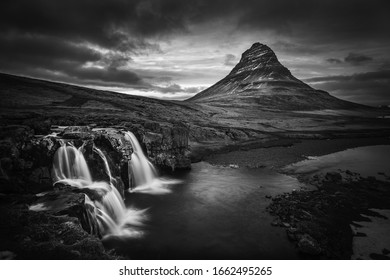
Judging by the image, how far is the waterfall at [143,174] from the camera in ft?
101

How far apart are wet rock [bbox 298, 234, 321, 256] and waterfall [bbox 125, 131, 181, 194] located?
16.2 m

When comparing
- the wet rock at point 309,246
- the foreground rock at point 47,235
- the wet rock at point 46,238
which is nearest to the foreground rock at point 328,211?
the wet rock at point 309,246

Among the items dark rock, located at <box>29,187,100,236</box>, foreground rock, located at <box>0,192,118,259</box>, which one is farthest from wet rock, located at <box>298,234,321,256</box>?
dark rock, located at <box>29,187,100,236</box>

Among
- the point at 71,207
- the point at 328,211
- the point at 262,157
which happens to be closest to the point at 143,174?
the point at 71,207

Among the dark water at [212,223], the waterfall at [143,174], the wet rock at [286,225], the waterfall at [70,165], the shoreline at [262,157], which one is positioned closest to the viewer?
the dark water at [212,223]

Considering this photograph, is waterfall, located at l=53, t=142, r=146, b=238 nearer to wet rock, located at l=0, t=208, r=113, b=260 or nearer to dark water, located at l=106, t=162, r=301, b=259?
dark water, located at l=106, t=162, r=301, b=259

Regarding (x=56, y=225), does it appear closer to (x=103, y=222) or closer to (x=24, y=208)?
(x=24, y=208)

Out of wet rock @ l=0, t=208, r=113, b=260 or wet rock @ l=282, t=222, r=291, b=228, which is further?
wet rock @ l=282, t=222, r=291, b=228

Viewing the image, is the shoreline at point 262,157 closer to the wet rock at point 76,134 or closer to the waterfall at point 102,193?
the wet rock at point 76,134

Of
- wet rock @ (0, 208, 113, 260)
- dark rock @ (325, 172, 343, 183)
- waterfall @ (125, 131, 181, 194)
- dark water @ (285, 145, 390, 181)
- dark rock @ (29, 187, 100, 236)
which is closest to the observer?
wet rock @ (0, 208, 113, 260)

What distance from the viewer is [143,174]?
33.5 metres

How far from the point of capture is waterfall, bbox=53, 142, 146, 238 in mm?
19141

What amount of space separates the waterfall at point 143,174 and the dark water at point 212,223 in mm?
1789

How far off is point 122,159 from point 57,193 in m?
12.6
